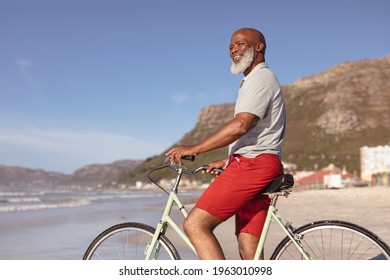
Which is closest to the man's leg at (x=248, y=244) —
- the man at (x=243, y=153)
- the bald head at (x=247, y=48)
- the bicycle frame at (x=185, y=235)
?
the bicycle frame at (x=185, y=235)

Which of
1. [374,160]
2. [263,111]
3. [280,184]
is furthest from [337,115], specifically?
[263,111]

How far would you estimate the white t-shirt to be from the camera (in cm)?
321

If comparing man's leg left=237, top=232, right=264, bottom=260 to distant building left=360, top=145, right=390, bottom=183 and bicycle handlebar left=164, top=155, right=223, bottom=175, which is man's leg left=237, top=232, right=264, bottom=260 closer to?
bicycle handlebar left=164, top=155, right=223, bottom=175

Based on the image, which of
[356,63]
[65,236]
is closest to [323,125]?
[356,63]

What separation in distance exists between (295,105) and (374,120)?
22856mm

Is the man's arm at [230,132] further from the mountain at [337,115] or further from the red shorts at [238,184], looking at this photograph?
the mountain at [337,115]

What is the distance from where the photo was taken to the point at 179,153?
131 inches

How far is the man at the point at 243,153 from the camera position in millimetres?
3184

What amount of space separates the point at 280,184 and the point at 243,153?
0.30m

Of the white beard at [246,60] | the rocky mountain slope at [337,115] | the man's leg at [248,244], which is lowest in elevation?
the man's leg at [248,244]

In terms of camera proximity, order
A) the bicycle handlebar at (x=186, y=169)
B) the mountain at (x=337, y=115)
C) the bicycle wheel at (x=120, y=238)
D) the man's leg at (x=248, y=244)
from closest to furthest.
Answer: the bicycle handlebar at (x=186, y=169), the bicycle wheel at (x=120, y=238), the man's leg at (x=248, y=244), the mountain at (x=337, y=115)

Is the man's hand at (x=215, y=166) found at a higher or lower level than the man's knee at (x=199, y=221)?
higher

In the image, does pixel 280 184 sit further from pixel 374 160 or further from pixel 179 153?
pixel 374 160
